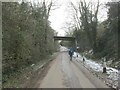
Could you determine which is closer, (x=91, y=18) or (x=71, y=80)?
(x=71, y=80)

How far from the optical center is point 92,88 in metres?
9.63

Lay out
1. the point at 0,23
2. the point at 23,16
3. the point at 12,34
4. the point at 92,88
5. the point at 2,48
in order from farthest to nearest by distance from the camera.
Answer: the point at 23,16 → the point at 12,34 → the point at 2,48 → the point at 0,23 → the point at 92,88

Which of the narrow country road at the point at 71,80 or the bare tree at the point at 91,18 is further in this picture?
the bare tree at the point at 91,18

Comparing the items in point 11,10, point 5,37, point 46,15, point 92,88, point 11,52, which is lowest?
point 92,88

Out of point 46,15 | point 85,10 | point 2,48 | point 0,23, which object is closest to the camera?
point 0,23

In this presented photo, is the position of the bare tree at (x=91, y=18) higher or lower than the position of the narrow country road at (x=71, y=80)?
higher

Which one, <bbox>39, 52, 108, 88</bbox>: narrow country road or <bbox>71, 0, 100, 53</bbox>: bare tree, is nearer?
<bbox>39, 52, 108, 88</bbox>: narrow country road

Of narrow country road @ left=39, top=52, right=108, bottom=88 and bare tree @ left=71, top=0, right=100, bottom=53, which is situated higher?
bare tree @ left=71, top=0, right=100, bottom=53

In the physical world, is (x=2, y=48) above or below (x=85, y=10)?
below

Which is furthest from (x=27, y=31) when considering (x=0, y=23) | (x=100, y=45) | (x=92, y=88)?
(x=100, y=45)

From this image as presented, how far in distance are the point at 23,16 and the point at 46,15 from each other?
59.1 ft

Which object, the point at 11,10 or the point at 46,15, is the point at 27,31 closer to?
the point at 11,10

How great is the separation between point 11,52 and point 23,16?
3.66 m

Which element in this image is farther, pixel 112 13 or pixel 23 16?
pixel 112 13
